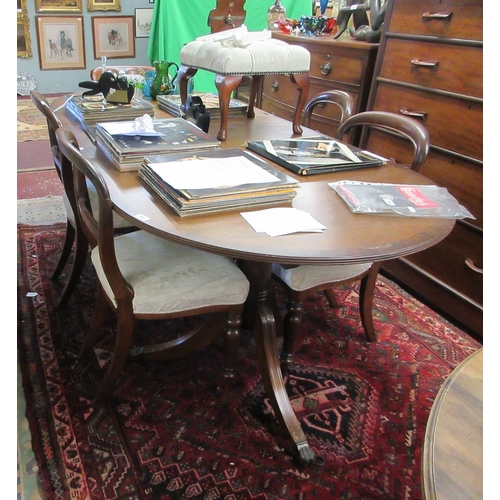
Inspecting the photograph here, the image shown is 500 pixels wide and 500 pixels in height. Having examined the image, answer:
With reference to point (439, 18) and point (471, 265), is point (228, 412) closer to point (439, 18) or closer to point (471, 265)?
point (471, 265)

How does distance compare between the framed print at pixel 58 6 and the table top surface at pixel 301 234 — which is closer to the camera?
the table top surface at pixel 301 234

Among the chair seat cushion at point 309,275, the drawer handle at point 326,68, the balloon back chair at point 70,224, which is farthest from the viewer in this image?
the drawer handle at point 326,68

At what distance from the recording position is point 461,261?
1995mm

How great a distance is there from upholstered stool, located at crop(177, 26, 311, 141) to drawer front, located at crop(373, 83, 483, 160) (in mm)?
635

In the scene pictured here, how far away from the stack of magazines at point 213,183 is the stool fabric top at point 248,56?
1.54 feet

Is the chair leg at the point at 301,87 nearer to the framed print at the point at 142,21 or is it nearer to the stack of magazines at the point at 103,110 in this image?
the stack of magazines at the point at 103,110

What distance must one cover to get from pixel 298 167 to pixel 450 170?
952 mm

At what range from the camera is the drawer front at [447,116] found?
1836mm

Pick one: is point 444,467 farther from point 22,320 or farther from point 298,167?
point 22,320

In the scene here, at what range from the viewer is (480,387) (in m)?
0.75

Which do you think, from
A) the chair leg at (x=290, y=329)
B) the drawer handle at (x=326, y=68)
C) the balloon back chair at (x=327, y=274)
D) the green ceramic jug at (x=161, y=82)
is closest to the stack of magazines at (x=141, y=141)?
the balloon back chair at (x=327, y=274)

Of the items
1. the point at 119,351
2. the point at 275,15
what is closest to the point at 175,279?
the point at 119,351

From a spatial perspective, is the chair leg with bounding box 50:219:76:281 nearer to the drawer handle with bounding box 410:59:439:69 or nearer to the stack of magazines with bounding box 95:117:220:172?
the stack of magazines with bounding box 95:117:220:172

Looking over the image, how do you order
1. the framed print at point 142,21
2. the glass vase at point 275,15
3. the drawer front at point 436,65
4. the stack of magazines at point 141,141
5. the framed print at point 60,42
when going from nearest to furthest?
1. the stack of magazines at point 141,141
2. the drawer front at point 436,65
3. the glass vase at point 275,15
4. the framed print at point 60,42
5. the framed print at point 142,21
